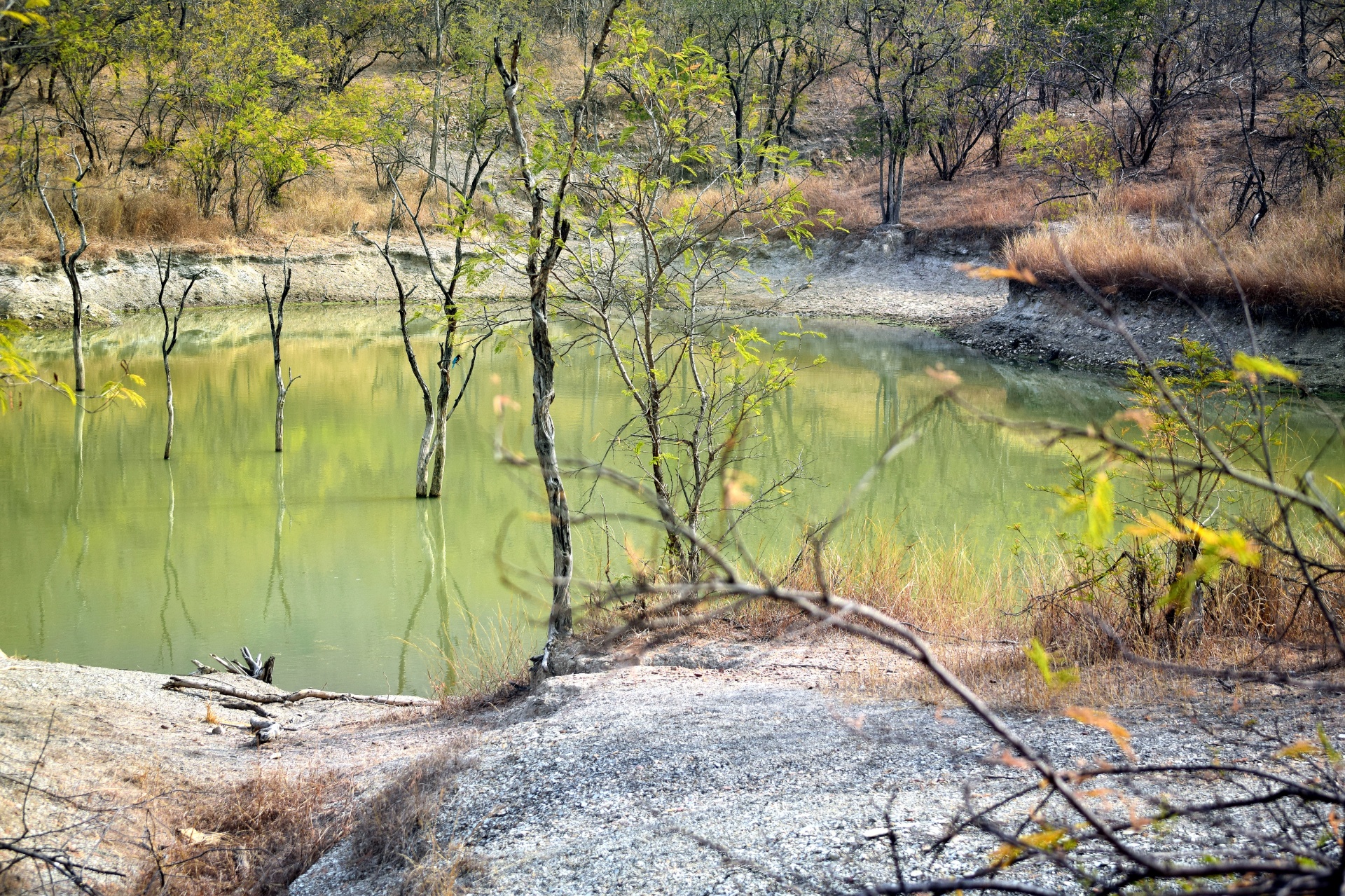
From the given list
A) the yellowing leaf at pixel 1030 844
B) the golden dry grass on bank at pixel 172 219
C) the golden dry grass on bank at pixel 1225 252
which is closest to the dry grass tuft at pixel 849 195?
the golden dry grass on bank at pixel 1225 252

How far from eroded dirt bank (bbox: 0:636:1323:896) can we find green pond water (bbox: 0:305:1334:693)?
2.35 ft

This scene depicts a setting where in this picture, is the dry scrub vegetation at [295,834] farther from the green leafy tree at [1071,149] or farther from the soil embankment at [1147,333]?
the green leafy tree at [1071,149]

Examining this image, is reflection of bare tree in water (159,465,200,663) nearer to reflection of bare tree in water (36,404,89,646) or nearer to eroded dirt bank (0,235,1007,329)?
reflection of bare tree in water (36,404,89,646)

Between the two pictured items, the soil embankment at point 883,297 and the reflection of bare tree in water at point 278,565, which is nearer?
the reflection of bare tree in water at point 278,565

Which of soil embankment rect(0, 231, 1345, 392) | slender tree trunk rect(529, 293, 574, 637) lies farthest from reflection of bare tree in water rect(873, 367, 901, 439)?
slender tree trunk rect(529, 293, 574, 637)

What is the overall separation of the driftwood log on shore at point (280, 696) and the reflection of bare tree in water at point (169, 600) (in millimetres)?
1046

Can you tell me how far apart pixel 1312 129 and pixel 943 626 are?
15.1m

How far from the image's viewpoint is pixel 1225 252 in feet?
37.0

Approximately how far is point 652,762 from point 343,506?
6.48m

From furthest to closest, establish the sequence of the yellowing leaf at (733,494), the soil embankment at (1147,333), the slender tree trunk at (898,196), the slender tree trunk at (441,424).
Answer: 1. the slender tree trunk at (898,196)
2. the soil embankment at (1147,333)
3. the slender tree trunk at (441,424)
4. the yellowing leaf at (733,494)

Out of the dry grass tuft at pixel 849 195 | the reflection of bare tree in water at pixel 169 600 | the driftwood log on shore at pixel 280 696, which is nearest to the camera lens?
the driftwood log on shore at pixel 280 696

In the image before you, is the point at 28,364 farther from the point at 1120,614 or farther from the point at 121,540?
the point at 121,540

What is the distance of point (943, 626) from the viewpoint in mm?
4887

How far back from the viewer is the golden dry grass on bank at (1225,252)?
43.9 ft
